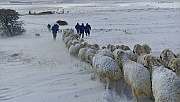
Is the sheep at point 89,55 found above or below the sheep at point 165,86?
below

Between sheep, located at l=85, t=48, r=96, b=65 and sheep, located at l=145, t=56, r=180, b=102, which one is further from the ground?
sheep, located at l=145, t=56, r=180, b=102

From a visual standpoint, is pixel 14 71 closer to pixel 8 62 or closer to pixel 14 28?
pixel 8 62

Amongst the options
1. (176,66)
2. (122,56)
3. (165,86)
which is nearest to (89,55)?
(122,56)

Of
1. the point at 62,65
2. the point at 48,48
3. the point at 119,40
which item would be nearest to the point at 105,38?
the point at 119,40

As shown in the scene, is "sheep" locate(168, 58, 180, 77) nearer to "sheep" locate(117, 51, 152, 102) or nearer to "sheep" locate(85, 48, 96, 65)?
"sheep" locate(117, 51, 152, 102)

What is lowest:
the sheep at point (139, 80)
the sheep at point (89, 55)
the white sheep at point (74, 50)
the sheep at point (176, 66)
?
the white sheep at point (74, 50)

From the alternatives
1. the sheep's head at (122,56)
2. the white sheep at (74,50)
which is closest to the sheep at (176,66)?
the sheep's head at (122,56)

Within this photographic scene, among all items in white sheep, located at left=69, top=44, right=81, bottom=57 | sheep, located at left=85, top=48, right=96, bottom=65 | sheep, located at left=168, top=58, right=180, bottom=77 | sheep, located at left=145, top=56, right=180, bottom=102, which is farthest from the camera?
white sheep, located at left=69, top=44, right=81, bottom=57

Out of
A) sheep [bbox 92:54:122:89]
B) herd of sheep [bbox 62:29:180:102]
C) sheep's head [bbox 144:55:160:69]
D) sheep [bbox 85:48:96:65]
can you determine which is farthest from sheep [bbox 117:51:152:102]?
sheep [bbox 85:48:96:65]

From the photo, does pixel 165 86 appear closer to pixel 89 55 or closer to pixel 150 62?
pixel 150 62

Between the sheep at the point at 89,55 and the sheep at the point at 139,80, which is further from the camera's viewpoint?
the sheep at the point at 89,55

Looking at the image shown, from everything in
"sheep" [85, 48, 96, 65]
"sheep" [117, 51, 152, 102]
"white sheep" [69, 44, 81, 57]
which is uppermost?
"sheep" [117, 51, 152, 102]

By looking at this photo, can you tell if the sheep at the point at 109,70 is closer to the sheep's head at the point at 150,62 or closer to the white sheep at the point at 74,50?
the sheep's head at the point at 150,62

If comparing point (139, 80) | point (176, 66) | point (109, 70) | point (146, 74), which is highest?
point (176, 66)
